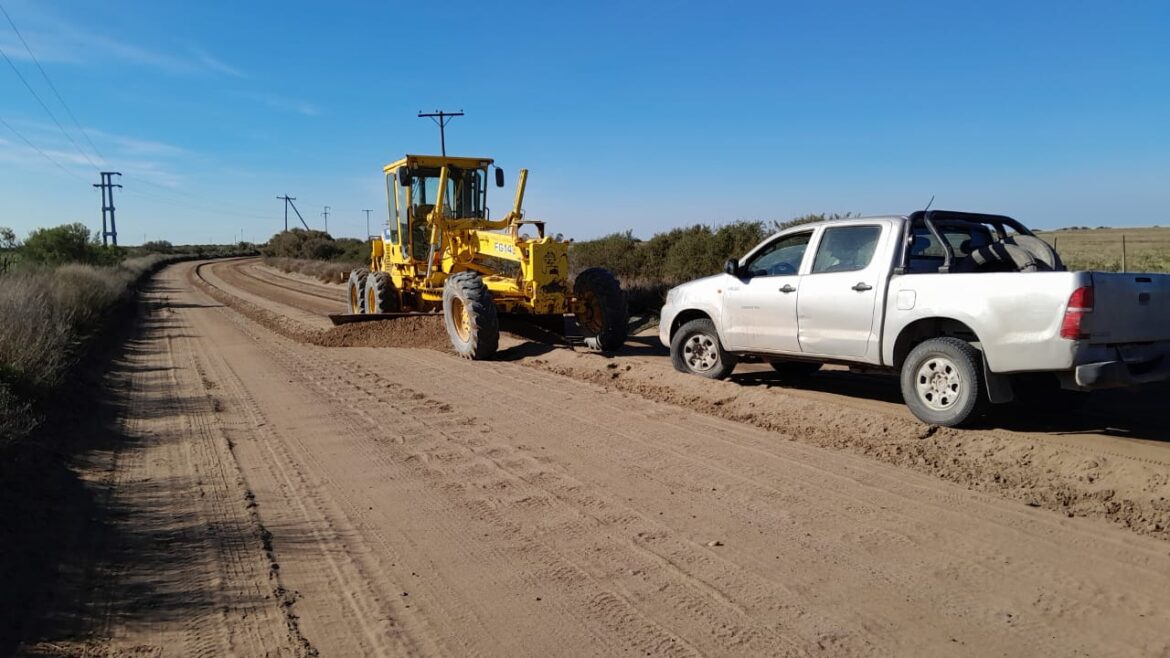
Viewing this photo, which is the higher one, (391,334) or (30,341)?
(30,341)

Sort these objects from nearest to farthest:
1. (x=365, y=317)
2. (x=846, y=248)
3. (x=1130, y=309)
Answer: (x=1130, y=309) → (x=846, y=248) → (x=365, y=317)

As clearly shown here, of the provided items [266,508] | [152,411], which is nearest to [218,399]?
[152,411]

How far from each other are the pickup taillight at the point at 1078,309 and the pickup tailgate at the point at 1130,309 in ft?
0.19

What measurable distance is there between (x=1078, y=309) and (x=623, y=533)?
384cm

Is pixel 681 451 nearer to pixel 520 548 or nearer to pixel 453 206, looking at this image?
pixel 520 548

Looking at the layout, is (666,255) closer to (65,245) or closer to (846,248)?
(846,248)

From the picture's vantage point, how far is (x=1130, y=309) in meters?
6.00

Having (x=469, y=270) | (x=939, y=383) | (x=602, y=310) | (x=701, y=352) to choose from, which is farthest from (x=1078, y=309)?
(x=469, y=270)

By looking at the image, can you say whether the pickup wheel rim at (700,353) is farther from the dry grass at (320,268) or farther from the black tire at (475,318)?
the dry grass at (320,268)

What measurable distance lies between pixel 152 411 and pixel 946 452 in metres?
8.45

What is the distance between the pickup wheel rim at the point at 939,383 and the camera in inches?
256

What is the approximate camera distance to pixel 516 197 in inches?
523

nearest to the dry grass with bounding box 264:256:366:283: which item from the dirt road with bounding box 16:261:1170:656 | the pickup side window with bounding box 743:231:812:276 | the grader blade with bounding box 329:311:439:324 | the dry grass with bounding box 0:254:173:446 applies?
the dry grass with bounding box 0:254:173:446

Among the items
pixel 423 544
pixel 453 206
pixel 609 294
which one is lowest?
pixel 423 544
